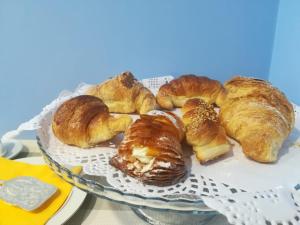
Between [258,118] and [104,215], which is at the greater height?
[258,118]

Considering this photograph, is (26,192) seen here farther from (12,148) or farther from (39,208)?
(12,148)

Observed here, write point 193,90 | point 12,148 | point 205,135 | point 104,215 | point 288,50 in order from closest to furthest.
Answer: point 205,135
point 104,215
point 193,90
point 12,148
point 288,50

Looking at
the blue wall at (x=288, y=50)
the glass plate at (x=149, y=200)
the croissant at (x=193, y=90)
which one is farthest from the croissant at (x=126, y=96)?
the blue wall at (x=288, y=50)

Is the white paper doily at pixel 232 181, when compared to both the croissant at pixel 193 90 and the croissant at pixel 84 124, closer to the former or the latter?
the croissant at pixel 84 124

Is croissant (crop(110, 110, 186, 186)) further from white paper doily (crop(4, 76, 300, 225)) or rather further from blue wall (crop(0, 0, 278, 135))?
blue wall (crop(0, 0, 278, 135))

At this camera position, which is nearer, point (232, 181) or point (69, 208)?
point (232, 181)

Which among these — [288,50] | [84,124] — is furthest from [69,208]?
[288,50]
